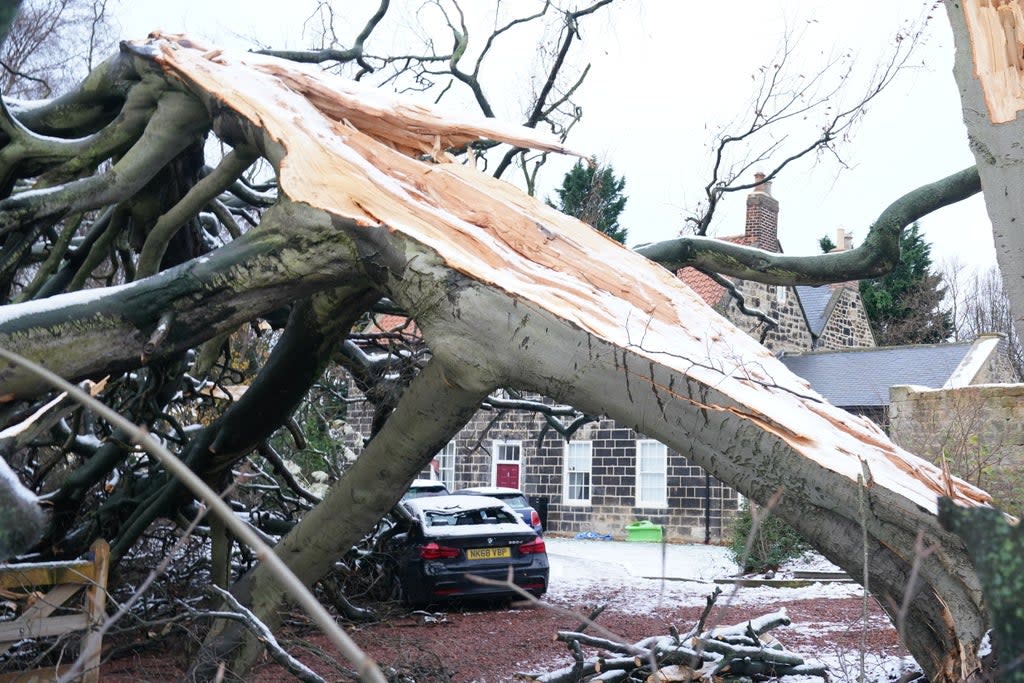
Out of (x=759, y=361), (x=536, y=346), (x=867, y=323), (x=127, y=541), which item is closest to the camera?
(x=536, y=346)

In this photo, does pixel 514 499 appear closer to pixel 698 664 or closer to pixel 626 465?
pixel 698 664

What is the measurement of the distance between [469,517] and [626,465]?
12.2m

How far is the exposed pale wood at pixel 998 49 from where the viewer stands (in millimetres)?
2285

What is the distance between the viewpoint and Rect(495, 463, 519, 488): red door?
2556 cm

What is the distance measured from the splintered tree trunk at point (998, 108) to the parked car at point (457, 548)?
Result: 8.37m

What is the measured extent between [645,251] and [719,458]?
8.48 feet

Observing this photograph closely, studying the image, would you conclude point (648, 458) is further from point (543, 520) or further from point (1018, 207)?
point (1018, 207)

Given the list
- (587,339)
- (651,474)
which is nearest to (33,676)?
(587,339)

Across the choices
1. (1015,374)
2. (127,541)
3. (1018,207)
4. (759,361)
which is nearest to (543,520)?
(1015,374)

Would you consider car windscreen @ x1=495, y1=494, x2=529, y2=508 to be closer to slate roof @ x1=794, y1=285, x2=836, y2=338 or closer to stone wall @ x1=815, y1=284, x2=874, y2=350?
slate roof @ x1=794, y1=285, x2=836, y2=338

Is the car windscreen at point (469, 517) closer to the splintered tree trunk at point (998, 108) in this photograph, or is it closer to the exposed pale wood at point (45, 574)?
the exposed pale wood at point (45, 574)

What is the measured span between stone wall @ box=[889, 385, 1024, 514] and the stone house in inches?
296

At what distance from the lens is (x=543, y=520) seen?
24438mm

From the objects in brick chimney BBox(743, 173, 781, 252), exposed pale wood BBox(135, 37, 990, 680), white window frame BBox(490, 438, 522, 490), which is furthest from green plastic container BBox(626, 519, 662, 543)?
exposed pale wood BBox(135, 37, 990, 680)
